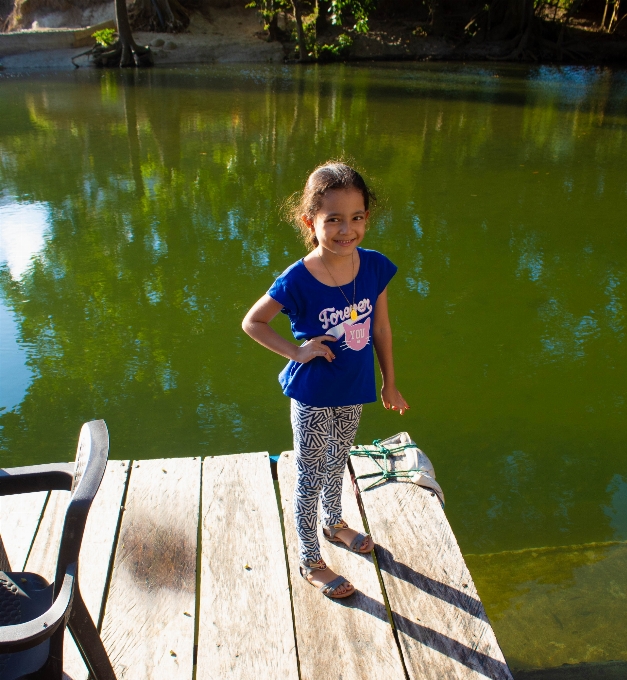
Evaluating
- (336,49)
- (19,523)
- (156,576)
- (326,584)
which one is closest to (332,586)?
(326,584)

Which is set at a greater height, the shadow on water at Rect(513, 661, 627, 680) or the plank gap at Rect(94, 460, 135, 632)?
the plank gap at Rect(94, 460, 135, 632)

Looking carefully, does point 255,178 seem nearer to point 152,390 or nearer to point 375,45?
point 152,390

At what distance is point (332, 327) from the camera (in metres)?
1.74

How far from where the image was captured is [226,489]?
2217 millimetres

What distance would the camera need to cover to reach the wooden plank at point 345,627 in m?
1.65

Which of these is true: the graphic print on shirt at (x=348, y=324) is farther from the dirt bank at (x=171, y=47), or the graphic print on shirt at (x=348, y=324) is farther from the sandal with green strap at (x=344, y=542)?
the dirt bank at (x=171, y=47)

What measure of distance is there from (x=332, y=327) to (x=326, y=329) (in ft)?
0.05

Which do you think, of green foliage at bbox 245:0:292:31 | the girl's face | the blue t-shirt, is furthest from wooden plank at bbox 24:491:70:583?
green foliage at bbox 245:0:292:31

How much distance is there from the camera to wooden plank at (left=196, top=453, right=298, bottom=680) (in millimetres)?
1655

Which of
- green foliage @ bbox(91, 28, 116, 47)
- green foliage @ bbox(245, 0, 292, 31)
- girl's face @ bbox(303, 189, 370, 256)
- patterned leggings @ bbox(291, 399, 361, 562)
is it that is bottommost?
green foliage @ bbox(91, 28, 116, 47)

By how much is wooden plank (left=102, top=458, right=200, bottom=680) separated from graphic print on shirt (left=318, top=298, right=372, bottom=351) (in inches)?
30.7

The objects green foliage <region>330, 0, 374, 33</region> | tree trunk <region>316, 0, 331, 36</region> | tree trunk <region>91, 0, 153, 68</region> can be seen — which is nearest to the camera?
tree trunk <region>91, 0, 153, 68</region>

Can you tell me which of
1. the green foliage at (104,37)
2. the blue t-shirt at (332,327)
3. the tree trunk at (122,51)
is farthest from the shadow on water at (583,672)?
the green foliage at (104,37)

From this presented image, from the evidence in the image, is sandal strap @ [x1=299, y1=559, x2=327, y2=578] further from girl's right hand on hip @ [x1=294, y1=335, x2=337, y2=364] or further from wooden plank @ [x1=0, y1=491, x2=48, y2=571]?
wooden plank @ [x1=0, y1=491, x2=48, y2=571]
